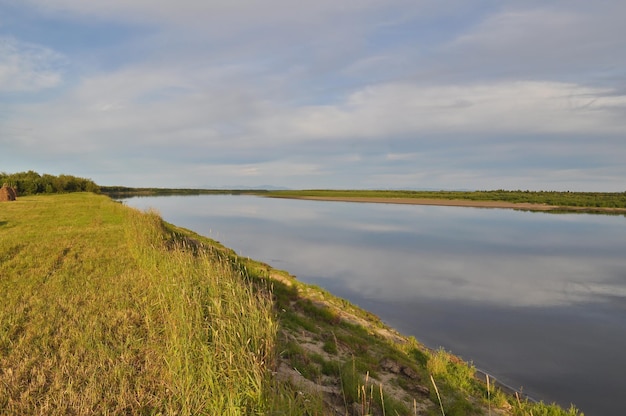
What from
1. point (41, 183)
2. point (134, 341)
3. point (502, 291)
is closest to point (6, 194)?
point (41, 183)

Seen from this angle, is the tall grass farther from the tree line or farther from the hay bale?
the tree line

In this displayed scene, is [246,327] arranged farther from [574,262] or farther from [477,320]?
[574,262]

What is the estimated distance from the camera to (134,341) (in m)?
7.43

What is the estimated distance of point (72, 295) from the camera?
10109 mm

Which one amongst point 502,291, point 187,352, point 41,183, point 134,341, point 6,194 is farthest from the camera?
point 41,183

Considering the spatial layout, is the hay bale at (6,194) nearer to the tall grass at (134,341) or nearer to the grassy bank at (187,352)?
the grassy bank at (187,352)

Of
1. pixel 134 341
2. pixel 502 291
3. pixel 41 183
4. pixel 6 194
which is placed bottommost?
pixel 502 291

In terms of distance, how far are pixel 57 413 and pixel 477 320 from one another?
16.9m

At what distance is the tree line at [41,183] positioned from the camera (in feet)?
257

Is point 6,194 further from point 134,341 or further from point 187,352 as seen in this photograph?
point 187,352

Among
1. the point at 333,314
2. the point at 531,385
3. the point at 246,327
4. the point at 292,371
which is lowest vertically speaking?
the point at 531,385

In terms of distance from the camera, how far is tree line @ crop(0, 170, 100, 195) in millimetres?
78188

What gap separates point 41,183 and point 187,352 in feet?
331

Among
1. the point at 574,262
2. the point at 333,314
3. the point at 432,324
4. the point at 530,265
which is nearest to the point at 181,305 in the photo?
the point at 333,314
